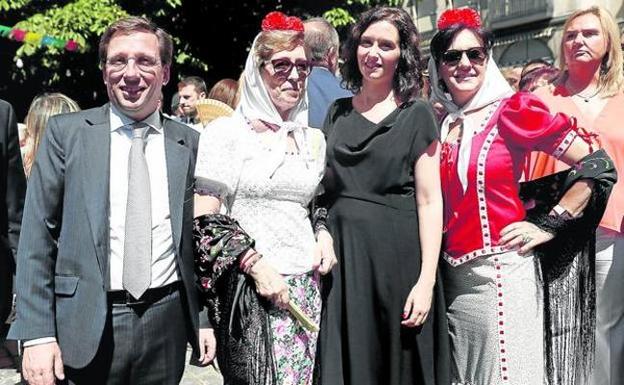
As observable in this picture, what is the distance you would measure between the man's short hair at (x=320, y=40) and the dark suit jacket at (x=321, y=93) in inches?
6.8

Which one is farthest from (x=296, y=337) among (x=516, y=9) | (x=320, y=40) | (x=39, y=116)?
(x=516, y=9)

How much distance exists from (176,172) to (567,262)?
1791 millimetres

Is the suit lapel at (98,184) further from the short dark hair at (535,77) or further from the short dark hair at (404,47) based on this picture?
the short dark hair at (535,77)

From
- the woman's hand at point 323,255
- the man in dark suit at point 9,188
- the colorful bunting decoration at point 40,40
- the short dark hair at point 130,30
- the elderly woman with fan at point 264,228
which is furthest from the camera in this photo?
the colorful bunting decoration at point 40,40

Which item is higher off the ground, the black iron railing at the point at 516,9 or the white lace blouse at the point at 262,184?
the black iron railing at the point at 516,9

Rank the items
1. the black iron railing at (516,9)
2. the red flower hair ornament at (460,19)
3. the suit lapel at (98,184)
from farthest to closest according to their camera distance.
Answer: the black iron railing at (516,9)
the red flower hair ornament at (460,19)
the suit lapel at (98,184)

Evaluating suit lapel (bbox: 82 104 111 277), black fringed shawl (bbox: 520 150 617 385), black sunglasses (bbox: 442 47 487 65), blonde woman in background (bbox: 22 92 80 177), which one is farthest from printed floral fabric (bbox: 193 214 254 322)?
blonde woman in background (bbox: 22 92 80 177)

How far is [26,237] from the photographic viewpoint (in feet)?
8.03

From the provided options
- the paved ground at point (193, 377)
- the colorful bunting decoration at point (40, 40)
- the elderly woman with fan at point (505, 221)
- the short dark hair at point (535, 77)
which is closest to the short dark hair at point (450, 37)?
the elderly woman with fan at point (505, 221)

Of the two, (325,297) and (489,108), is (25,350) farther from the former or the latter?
(489,108)

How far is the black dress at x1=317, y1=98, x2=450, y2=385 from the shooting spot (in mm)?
2838

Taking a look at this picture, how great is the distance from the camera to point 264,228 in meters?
2.72

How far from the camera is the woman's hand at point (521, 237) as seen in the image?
9.73ft

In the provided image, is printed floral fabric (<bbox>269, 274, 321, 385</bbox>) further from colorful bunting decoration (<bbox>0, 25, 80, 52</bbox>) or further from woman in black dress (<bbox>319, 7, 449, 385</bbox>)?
colorful bunting decoration (<bbox>0, 25, 80, 52</bbox>)
